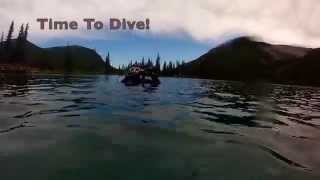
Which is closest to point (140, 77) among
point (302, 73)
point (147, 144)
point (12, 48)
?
point (147, 144)

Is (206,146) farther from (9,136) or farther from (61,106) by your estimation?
(61,106)

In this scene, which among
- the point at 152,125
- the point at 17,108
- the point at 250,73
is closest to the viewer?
the point at 152,125

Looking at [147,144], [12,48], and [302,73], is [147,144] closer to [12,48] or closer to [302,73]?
[12,48]

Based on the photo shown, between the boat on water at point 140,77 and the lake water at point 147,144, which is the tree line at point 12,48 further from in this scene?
the lake water at point 147,144

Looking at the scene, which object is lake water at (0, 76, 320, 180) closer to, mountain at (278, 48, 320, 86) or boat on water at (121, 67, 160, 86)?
boat on water at (121, 67, 160, 86)

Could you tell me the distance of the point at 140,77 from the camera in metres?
37.7

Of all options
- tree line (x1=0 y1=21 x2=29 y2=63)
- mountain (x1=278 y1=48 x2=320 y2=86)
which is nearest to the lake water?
tree line (x1=0 y1=21 x2=29 y2=63)

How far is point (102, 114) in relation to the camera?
56.0 feet

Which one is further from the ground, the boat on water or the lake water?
the boat on water

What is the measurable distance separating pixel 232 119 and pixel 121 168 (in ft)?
34.5

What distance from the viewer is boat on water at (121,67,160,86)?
36.4m

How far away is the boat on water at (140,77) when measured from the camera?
3641 cm

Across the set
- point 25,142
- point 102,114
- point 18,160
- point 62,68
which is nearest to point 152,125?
point 102,114

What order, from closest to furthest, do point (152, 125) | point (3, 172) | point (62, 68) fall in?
point (3, 172) < point (152, 125) < point (62, 68)
